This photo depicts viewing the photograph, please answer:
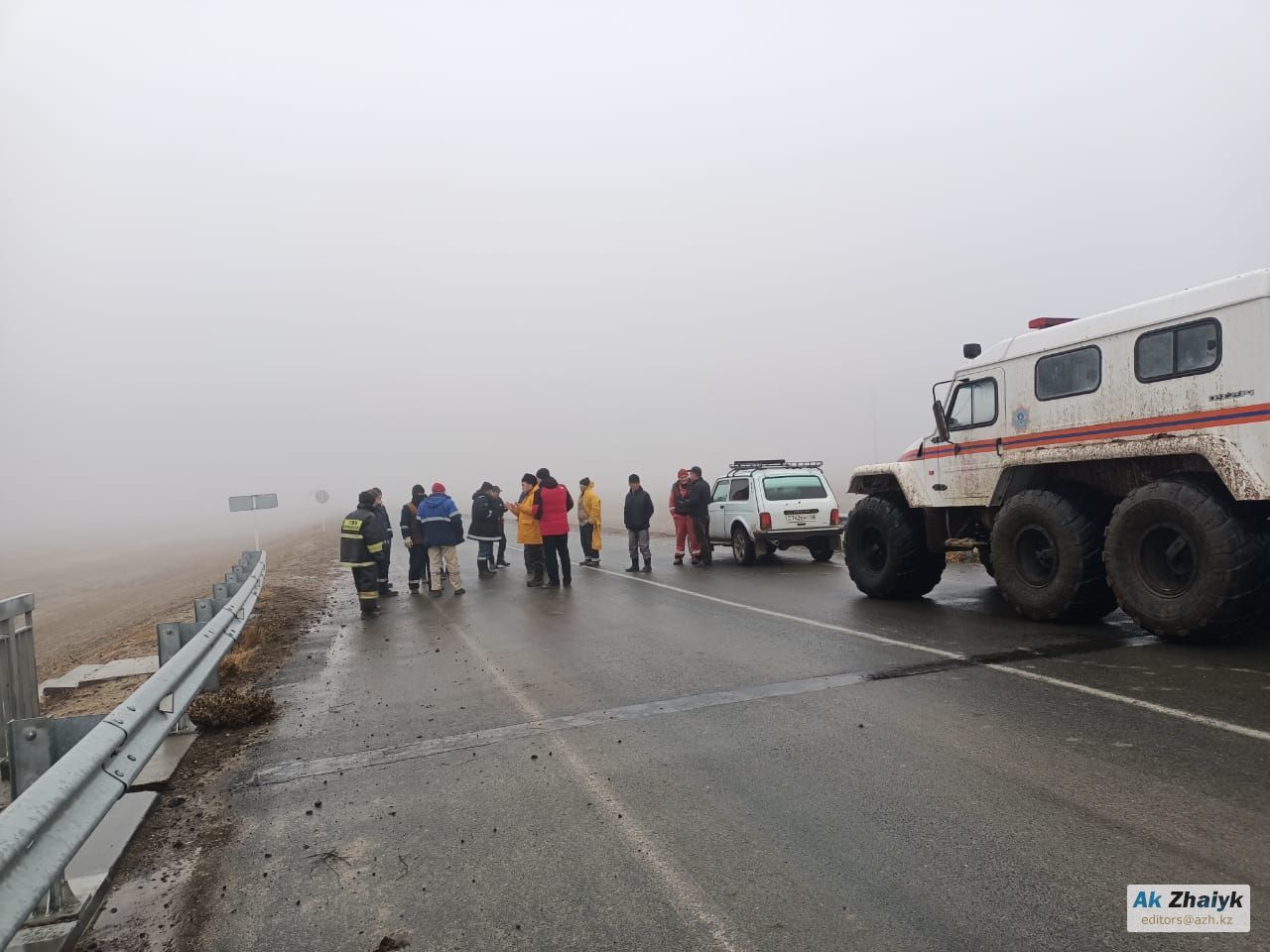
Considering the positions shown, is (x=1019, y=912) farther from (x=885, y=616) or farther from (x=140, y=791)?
(x=885, y=616)

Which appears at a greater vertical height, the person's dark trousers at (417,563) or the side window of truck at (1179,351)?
the side window of truck at (1179,351)

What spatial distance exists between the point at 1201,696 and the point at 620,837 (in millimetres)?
4092

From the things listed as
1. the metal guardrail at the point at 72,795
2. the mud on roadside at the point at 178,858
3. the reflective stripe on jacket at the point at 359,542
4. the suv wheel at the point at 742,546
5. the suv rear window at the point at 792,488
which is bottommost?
the mud on roadside at the point at 178,858

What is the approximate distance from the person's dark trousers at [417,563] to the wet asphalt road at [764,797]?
22.3 ft

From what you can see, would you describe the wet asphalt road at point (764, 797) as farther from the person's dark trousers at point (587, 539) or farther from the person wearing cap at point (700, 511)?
the person's dark trousers at point (587, 539)

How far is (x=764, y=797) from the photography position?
4.10m

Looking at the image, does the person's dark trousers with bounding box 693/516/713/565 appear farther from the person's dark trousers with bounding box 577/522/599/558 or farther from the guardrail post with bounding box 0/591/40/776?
the guardrail post with bounding box 0/591/40/776

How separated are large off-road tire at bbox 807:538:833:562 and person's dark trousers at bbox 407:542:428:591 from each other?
7198 mm

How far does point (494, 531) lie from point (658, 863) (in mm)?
13401

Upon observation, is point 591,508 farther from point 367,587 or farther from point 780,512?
point 367,587

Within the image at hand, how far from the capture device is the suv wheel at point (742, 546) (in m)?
15.5

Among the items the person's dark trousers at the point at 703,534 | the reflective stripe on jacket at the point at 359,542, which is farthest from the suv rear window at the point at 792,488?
the reflective stripe on jacket at the point at 359,542

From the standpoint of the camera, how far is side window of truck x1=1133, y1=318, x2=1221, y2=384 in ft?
21.5

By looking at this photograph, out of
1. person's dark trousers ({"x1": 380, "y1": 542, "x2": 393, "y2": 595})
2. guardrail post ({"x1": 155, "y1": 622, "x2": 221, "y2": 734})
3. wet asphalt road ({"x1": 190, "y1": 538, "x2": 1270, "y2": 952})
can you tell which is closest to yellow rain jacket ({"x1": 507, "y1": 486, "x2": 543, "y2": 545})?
person's dark trousers ({"x1": 380, "y1": 542, "x2": 393, "y2": 595})
